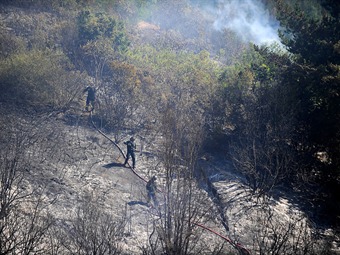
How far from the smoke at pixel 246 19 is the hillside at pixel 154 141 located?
53.0 ft

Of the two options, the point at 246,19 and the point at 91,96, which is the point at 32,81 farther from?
the point at 246,19

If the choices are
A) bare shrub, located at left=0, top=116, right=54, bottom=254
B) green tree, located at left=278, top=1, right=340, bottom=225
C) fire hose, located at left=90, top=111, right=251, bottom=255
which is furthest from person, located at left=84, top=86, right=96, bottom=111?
green tree, located at left=278, top=1, right=340, bottom=225

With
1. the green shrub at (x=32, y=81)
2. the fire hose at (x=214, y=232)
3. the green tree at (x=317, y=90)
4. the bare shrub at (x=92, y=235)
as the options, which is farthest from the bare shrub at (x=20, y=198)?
the green tree at (x=317, y=90)

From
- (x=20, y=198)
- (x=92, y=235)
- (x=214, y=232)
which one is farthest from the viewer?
(x=214, y=232)

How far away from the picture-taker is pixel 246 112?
19.2 meters

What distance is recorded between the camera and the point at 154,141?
65.9 feet

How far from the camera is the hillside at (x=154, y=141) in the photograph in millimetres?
11211

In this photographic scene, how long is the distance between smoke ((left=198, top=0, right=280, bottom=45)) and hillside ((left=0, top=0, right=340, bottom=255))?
53.0ft

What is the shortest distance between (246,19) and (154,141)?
31736 mm

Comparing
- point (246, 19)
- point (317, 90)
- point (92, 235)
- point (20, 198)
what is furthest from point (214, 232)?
point (246, 19)

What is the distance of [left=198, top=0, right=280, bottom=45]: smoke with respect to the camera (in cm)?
4197

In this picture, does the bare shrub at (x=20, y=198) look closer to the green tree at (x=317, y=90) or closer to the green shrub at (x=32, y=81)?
the green shrub at (x=32, y=81)

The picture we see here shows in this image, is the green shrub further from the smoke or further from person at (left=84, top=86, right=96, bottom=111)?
the smoke

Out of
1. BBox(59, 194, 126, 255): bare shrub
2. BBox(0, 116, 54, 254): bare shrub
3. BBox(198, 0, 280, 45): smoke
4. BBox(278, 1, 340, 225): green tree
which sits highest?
BBox(198, 0, 280, 45): smoke
